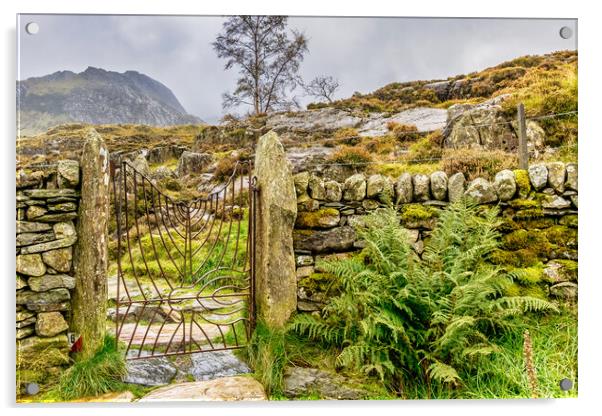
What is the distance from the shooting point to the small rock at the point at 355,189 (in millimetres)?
3723

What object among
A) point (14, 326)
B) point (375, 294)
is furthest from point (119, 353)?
point (375, 294)

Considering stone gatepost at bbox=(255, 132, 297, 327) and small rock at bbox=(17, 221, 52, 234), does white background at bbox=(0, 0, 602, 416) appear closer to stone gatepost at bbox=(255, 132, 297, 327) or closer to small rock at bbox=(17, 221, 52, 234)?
small rock at bbox=(17, 221, 52, 234)

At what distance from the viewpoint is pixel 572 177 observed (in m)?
3.47

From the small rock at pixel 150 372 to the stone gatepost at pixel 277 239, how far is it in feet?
2.89

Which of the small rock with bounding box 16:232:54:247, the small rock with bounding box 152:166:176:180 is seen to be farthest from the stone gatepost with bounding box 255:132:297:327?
the small rock with bounding box 152:166:176:180

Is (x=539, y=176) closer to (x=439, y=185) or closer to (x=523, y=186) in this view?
(x=523, y=186)

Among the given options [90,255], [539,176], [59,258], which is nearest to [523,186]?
[539,176]

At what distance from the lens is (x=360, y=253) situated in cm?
370

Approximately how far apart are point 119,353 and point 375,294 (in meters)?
2.14

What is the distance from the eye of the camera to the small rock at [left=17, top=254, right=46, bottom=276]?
3143 millimetres

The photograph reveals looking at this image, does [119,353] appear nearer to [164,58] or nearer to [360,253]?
[360,253]

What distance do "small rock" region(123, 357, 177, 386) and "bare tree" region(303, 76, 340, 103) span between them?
2.81 m

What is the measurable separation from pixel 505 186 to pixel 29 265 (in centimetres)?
400

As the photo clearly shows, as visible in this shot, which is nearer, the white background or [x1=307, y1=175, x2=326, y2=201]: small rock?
the white background
